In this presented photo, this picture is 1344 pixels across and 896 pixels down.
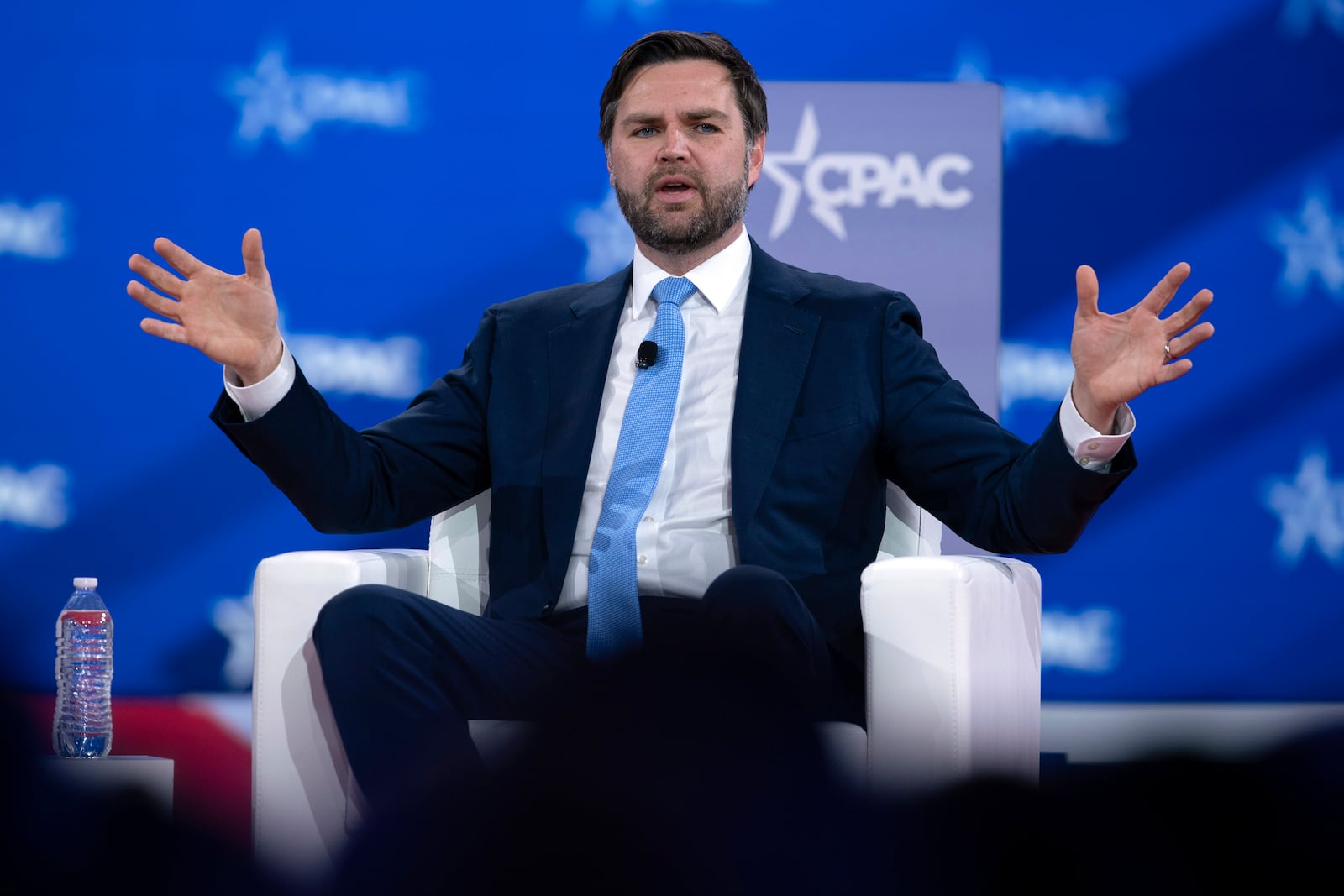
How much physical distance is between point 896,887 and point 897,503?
72.1 inches

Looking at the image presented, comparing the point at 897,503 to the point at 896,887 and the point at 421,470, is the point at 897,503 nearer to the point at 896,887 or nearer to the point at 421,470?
the point at 421,470

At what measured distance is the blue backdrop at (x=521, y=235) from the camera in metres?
3.33

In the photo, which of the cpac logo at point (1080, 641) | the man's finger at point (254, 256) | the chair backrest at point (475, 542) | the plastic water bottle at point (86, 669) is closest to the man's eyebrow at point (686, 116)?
the chair backrest at point (475, 542)

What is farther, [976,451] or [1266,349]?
[1266,349]

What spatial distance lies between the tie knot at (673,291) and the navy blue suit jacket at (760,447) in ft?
0.33

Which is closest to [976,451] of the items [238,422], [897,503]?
[897,503]

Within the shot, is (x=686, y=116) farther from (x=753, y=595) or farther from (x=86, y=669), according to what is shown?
(x=86, y=669)

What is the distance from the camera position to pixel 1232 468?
334 cm

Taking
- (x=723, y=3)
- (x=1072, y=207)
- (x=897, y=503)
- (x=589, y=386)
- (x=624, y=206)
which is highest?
(x=723, y=3)

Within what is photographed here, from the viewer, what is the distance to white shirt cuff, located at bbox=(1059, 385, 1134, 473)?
1685 millimetres

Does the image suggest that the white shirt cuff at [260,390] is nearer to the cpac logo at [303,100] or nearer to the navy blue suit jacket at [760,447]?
the navy blue suit jacket at [760,447]

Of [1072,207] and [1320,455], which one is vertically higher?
[1072,207]

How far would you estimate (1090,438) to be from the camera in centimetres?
168

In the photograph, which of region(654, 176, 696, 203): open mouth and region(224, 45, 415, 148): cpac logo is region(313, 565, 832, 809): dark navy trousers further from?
region(224, 45, 415, 148): cpac logo
